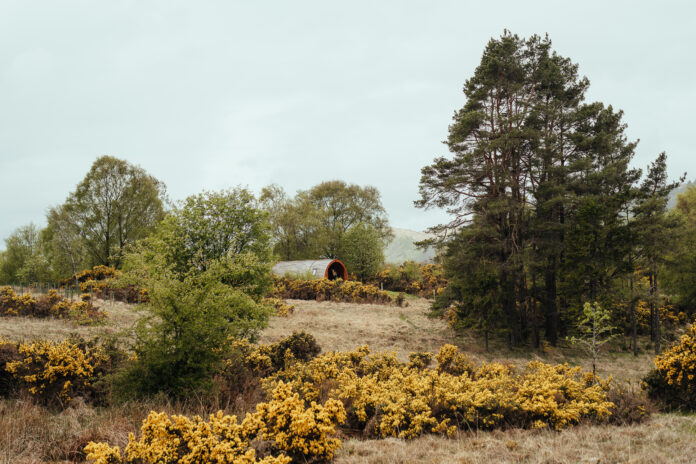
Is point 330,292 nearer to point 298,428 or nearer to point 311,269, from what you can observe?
point 311,269

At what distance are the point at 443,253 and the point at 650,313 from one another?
1210cm

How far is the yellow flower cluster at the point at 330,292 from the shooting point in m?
27.7

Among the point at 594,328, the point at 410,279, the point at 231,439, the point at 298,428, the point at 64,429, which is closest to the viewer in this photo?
the point at 231,439

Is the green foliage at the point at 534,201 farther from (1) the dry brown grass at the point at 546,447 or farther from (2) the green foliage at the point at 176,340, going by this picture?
(2) the green foliage at the point at 176,340

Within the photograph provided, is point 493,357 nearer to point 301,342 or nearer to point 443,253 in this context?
point 443,253

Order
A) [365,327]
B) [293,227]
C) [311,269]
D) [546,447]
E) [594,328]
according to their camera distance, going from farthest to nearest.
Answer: [293,227], [311,269], [365,327], [594,328], [546,447]

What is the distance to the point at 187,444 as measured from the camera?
4.24m

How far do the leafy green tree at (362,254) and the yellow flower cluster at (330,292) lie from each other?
10.3m

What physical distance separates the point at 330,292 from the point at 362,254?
40.6ft

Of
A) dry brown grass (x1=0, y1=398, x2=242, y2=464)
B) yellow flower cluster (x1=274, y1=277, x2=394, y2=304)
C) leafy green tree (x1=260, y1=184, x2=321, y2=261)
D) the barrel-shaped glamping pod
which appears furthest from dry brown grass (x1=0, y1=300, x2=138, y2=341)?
leafy green tree (x1=260, y1=184, x2=321, y2=261)

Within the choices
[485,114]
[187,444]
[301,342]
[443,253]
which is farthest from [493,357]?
[187,444]

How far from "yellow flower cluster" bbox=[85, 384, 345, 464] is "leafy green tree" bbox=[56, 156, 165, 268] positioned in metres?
31.8

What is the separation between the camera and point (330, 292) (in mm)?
28609

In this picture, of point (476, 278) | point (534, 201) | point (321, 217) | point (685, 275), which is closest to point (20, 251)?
point (321, 217)
